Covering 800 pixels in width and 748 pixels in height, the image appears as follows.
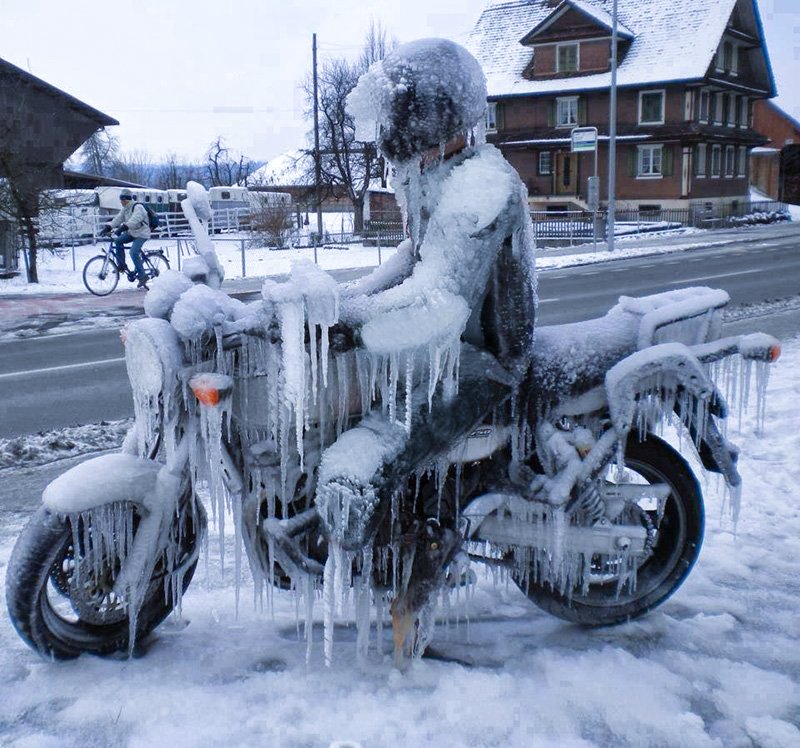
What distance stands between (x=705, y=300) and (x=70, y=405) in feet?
18.5

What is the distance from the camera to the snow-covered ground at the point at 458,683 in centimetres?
261

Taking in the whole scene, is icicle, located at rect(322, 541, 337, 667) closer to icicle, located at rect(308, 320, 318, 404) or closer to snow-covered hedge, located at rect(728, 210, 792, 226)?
icicle, located at rect(308, 320, 318, 404)

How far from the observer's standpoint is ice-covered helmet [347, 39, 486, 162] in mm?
2635

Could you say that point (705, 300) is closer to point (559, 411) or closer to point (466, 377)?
point (559, 411)

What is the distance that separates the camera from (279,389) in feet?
8.41

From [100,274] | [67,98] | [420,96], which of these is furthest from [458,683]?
[67,98]

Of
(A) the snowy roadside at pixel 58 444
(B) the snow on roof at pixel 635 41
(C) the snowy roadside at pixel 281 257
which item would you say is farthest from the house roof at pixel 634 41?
(A) the snowy roadside at pixel 58 444

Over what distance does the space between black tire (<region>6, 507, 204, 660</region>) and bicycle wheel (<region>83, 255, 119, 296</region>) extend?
14.1 meters

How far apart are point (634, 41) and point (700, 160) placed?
6417 mm

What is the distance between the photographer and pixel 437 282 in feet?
8.14

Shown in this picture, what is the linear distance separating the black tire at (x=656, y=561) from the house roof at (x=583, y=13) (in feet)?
136

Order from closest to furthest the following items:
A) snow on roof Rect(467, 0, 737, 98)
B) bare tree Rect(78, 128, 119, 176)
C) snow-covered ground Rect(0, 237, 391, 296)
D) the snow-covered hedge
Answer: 1. snow-covered ground Rect(0, 237, 391, 296)
2. the snow-covered hedge
3. snow on roof Rect(467, 0, 737, 98)
4. bare tree Rect(78, 128, 119, 176)

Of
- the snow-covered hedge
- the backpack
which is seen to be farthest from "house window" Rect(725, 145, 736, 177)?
the backpack

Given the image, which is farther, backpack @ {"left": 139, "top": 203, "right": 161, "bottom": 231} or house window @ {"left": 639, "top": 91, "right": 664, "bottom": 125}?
house window @ {"left": 639, "top": 91, "right": 664, "bottom": 125}
